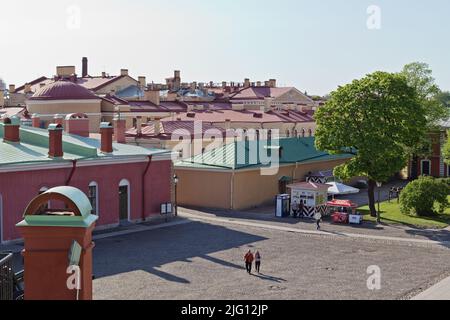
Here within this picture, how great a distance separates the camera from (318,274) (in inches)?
A: 924

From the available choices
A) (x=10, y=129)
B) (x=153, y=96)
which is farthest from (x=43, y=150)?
(x=153, y=96)

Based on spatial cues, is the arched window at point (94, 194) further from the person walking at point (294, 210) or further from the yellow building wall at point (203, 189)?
the person walking at point (294, 210)

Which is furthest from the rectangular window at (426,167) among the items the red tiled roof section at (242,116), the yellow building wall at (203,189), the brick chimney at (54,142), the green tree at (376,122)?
the brick chimney at (54,142)

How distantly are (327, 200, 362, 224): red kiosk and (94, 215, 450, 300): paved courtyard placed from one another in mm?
3063

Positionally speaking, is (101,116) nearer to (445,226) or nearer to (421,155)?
(421,155)

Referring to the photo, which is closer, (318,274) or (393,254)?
(318,274)

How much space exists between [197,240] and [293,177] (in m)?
16.5

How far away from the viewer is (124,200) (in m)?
34.1

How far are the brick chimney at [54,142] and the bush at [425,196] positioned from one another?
19299mm

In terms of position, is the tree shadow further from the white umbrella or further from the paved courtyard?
the white umbrella

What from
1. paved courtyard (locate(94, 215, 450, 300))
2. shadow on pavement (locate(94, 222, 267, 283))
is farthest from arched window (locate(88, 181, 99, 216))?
paved courtyard (locate(94, 215, 450, 300))

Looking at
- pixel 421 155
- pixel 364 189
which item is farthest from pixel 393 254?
pixel 421 155

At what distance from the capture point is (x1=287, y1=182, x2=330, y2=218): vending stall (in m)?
36.8

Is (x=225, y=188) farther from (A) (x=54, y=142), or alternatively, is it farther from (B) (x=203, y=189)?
(A) (x=54, y=142)
